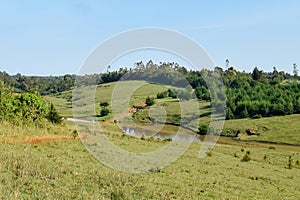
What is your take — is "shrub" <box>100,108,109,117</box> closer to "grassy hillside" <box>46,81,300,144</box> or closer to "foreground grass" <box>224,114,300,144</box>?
"grassy hillside" <box>46,81,300,144</box>

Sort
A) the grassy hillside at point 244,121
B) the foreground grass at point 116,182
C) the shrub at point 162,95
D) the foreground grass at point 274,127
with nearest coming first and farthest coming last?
the foreground grass at point 116,182 < the foreground grass at point 274,127 < the grassy hillside at point 244,121 < the shrub at point 162,95

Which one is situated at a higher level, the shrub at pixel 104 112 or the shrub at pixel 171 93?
the shrub at pixel 171 93

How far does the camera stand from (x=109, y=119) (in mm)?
Answer: 74188

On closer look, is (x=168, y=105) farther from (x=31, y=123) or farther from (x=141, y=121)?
(x=31, y=123)

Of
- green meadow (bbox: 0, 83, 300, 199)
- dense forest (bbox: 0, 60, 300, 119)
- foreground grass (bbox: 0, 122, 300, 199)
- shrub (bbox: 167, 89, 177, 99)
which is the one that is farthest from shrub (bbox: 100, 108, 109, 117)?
foreground grass (bbox: 0, 122, 300, 199)

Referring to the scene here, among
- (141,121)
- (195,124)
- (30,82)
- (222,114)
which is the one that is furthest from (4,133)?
(30,82)

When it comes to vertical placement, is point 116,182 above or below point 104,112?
below

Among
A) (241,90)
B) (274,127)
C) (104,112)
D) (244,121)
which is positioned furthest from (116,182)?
(241,90)

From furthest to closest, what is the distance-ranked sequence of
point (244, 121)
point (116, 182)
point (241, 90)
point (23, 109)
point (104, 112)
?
point (241, 90) → point (104, 112) → point (244, 121) → point (23, 109) → point (116, 182)

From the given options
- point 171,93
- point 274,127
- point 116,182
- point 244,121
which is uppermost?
point 171,93

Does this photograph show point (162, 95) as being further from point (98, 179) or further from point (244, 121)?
point (98, 179)

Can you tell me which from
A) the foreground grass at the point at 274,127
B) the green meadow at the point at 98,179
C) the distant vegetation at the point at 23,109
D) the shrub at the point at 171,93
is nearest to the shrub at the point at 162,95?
the shrub at the point at 171,93

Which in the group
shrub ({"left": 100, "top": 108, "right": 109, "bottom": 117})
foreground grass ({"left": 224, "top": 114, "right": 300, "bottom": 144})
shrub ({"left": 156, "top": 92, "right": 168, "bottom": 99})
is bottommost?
foreground grass ({"left": 224, "top": 114, "right": 300, "bottom": 144})

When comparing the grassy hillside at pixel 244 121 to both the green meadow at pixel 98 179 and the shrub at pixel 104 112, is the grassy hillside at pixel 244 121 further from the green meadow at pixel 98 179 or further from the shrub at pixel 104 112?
the green meadow at pixel 98 179
